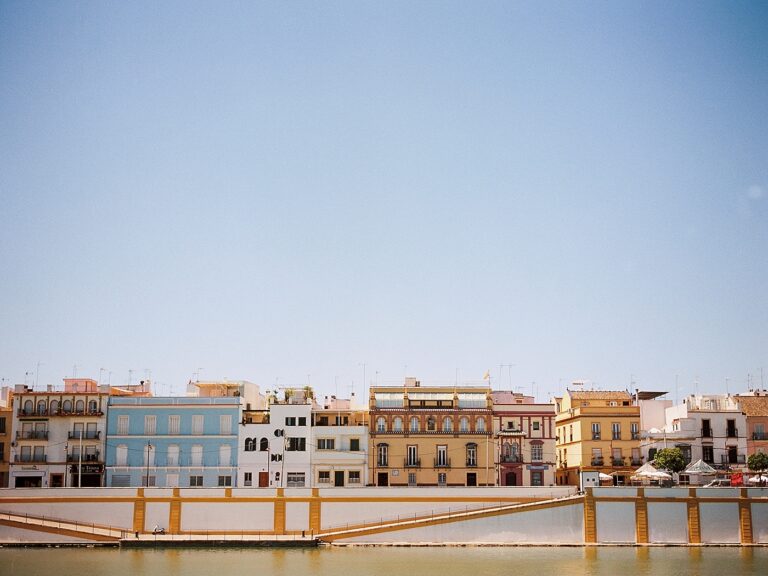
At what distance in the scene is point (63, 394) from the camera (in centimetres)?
7906

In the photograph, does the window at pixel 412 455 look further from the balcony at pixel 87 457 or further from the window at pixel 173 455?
the balcony at pixel 87 457

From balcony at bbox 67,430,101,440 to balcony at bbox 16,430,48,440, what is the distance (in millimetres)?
Answer: 1775

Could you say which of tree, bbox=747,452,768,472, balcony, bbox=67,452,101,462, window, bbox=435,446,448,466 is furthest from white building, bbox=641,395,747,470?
balcony, bbox=67,452,101,462

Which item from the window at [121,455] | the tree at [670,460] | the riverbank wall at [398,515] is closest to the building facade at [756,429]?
the tree at [670,460]

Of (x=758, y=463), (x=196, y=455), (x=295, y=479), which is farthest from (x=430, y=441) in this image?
(x=758, y=463)

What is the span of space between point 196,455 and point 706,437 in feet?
124

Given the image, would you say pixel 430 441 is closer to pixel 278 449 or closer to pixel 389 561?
pixel 278 449

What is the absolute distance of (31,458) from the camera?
7781cm

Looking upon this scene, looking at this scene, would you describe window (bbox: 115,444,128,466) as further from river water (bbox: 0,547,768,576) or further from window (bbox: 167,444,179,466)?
river water (bbox: 0,547,768,576)

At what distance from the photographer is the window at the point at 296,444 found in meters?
78.0

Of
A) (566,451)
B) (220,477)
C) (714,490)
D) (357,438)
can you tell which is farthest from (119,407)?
(714,490)

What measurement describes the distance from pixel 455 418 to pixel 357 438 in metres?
7.31

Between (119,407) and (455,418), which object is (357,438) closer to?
(455,418)

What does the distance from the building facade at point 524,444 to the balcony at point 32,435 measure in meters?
32.9
